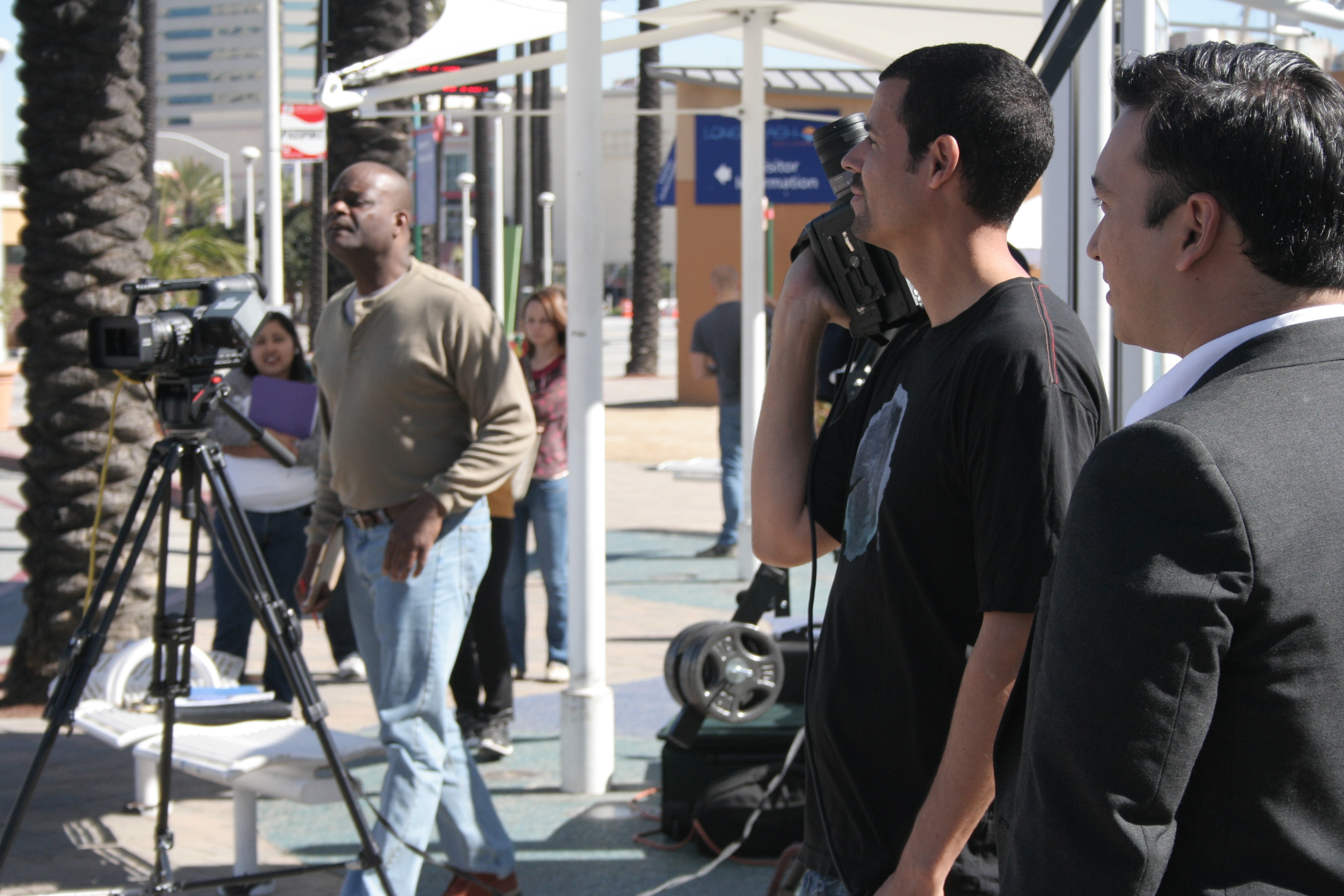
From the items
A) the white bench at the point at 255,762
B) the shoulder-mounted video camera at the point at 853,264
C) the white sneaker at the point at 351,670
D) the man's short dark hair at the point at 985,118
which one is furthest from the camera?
the white sneaker at the point at 351,670

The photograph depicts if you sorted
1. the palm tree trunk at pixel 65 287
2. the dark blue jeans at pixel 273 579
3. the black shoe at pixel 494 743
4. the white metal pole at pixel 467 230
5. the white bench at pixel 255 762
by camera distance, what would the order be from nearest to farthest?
the white bench at pixel 255 762 < the black shoe at pixel 494 743 < the dark blue jeans at pixel 273 579 < the palm tree trunk at pixel 65 287 < the white metal pole at pixel 467 230

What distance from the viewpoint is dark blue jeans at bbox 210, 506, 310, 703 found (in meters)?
5.52

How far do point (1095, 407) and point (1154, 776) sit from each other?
2.53 ft

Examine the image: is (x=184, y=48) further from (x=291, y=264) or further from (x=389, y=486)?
(x=389, y=486)

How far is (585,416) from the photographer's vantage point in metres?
4.75

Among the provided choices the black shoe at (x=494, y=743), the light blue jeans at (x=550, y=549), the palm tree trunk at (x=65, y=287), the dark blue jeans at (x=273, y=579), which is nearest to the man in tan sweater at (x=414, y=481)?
the black shoe at (x=494, y=743)

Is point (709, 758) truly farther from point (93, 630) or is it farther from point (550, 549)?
point (550, 549)

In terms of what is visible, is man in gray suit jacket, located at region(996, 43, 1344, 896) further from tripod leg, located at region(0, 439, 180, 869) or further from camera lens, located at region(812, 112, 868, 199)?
tripod leg, located at region(0, 439, 180, 869)

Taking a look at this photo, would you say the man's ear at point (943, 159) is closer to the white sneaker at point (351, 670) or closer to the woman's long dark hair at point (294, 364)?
the woman's long dark hair at point (294, 364)

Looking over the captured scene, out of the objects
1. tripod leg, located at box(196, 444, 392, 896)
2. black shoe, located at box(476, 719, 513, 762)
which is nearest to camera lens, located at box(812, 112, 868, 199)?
tripod leg, located at box(196, 444, 392, 896)

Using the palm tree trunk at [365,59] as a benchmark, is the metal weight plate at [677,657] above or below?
below

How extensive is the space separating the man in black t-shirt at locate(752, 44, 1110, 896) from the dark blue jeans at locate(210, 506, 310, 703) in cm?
405

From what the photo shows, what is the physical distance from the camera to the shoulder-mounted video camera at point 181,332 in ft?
10.6

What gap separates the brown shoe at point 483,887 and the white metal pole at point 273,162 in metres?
7.12
